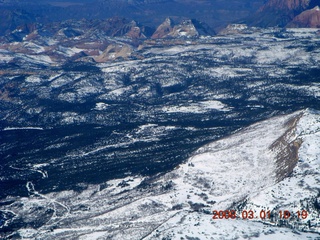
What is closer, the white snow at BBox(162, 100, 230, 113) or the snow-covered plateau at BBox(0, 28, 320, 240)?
the snow-covered plateau at BBox(0, 28, 320, 240)

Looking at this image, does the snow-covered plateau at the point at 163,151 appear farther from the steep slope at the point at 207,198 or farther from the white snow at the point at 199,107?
the white snow at the point at 199,107

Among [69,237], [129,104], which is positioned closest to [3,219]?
[69,237]
